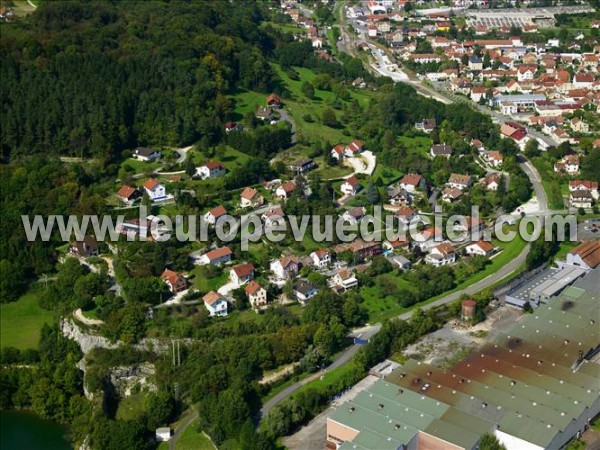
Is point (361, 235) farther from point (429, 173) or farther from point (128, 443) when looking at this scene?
point (128, 443)

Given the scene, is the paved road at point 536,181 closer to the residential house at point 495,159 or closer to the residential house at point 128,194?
the residential house at point 495,159

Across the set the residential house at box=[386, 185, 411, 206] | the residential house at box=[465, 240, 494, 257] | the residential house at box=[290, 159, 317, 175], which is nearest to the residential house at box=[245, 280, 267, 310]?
the residential house at box=[465, 240, 494, 257]

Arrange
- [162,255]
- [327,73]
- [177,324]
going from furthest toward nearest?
[327,73] < [162,255] < [177,324]

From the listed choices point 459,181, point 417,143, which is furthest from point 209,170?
point 417,143

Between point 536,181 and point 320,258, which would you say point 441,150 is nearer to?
point 536,181

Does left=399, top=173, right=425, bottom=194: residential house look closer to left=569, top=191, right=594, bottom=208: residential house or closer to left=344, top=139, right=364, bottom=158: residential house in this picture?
left=344, top=139, right=364, bottom=158: residential house

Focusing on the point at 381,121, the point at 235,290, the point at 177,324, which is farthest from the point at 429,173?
the point at 177,324
